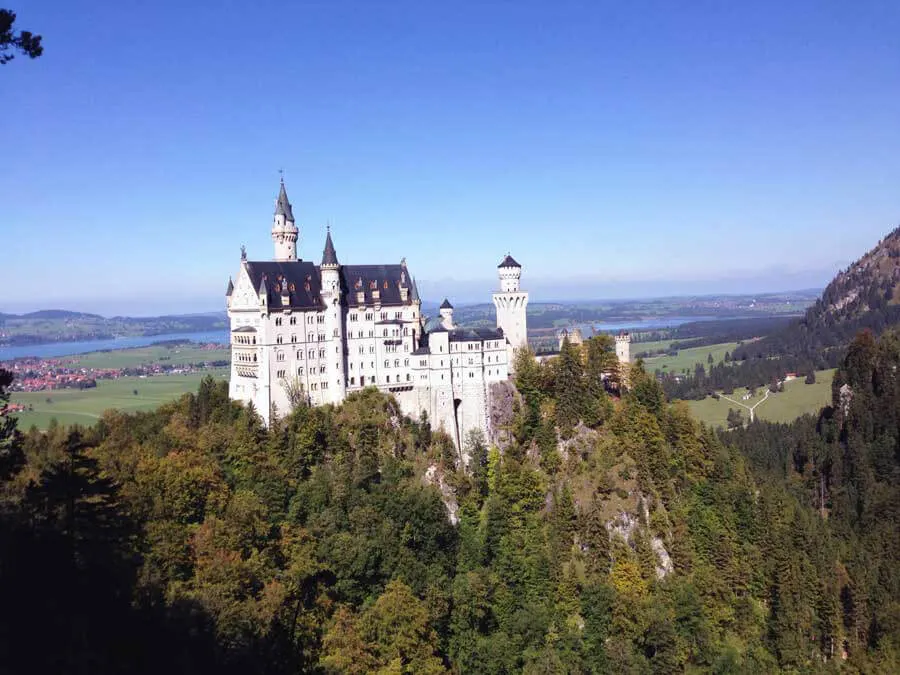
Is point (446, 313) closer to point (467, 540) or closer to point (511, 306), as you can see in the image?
point (511, 306)

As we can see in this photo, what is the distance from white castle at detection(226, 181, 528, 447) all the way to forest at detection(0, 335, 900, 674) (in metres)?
2.95

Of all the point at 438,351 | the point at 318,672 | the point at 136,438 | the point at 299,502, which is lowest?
the point at 318,672

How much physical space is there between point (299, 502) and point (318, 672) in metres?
20.0

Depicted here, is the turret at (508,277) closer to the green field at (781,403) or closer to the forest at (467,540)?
the forest at (467,540)

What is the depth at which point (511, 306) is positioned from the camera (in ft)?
284

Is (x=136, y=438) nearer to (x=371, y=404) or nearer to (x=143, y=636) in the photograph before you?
(x=371, y=404)

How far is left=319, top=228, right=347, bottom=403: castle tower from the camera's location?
256ft

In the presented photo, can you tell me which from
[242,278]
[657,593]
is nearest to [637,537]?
[657,593]

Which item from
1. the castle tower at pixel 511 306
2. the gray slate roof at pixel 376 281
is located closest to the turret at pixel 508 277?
the castle tower at pixel 511 306

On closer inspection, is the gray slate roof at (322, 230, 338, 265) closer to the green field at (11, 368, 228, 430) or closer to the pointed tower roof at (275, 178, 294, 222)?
the pointed tower roof at (275, 178, 294, 222)

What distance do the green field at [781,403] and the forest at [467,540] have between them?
63.2 metres

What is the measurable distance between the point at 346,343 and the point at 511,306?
65.8 feet

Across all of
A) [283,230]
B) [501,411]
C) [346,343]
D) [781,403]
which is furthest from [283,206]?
[781,403]

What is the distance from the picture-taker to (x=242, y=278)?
252 ft
